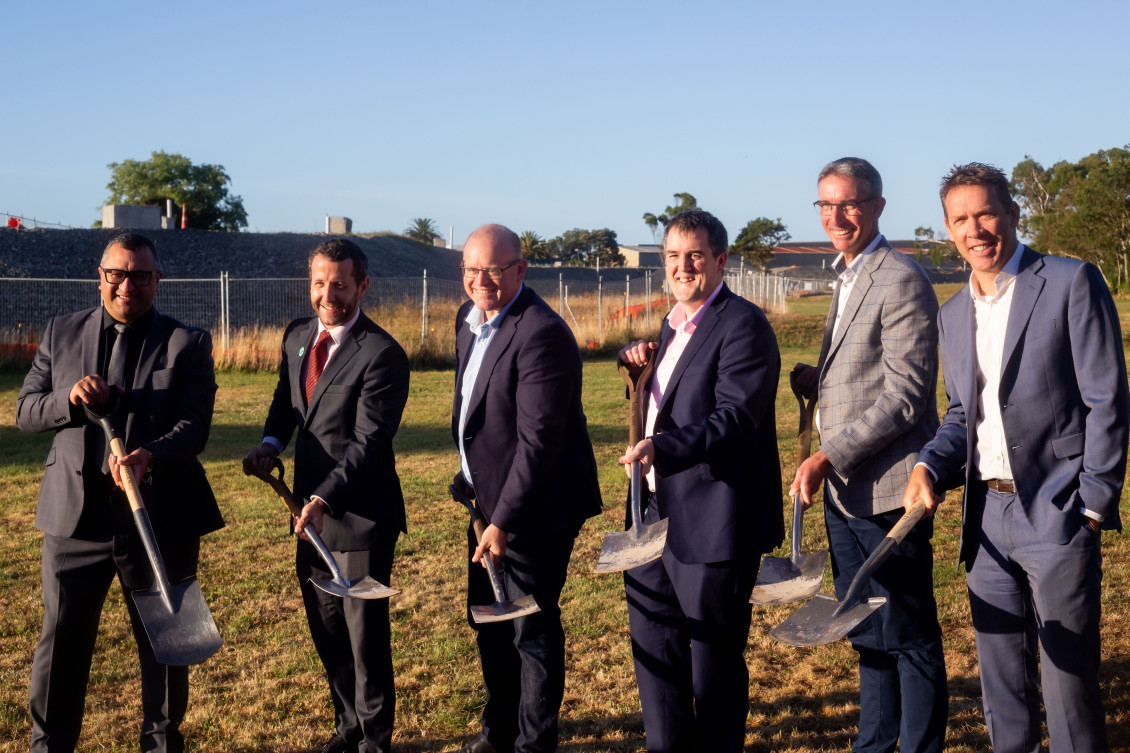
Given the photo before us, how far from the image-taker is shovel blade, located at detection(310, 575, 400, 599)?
348 centimetres

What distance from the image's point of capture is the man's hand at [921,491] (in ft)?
10.3

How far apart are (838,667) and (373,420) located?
8.94 feet

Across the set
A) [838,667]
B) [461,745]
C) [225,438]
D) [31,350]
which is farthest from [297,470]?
[31,350]

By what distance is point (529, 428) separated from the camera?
3637 millimetres

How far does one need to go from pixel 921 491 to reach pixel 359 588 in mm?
1891

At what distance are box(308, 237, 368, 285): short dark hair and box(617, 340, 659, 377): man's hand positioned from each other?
100 cm

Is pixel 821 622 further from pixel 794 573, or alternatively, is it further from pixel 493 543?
pixel 493 543

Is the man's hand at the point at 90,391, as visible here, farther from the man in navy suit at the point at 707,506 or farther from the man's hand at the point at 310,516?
the man in navy suit at the point at 707,506

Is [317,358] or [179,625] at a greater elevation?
[317,358]

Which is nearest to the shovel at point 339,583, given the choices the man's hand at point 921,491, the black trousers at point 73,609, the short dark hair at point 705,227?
the black trousers at point 73,609

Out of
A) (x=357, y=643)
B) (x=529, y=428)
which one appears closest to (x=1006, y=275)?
(x=529, y=428)

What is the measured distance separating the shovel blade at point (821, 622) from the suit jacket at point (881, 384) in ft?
1.77

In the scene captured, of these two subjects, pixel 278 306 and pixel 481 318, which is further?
pixel 278 306

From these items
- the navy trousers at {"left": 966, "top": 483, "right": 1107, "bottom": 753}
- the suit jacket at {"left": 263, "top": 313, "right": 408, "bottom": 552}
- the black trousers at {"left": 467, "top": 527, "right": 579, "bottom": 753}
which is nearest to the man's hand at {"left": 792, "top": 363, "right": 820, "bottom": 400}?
the navy trousers at {"left": 966, "top": 483, "right": 1107, "bottom": 753}
